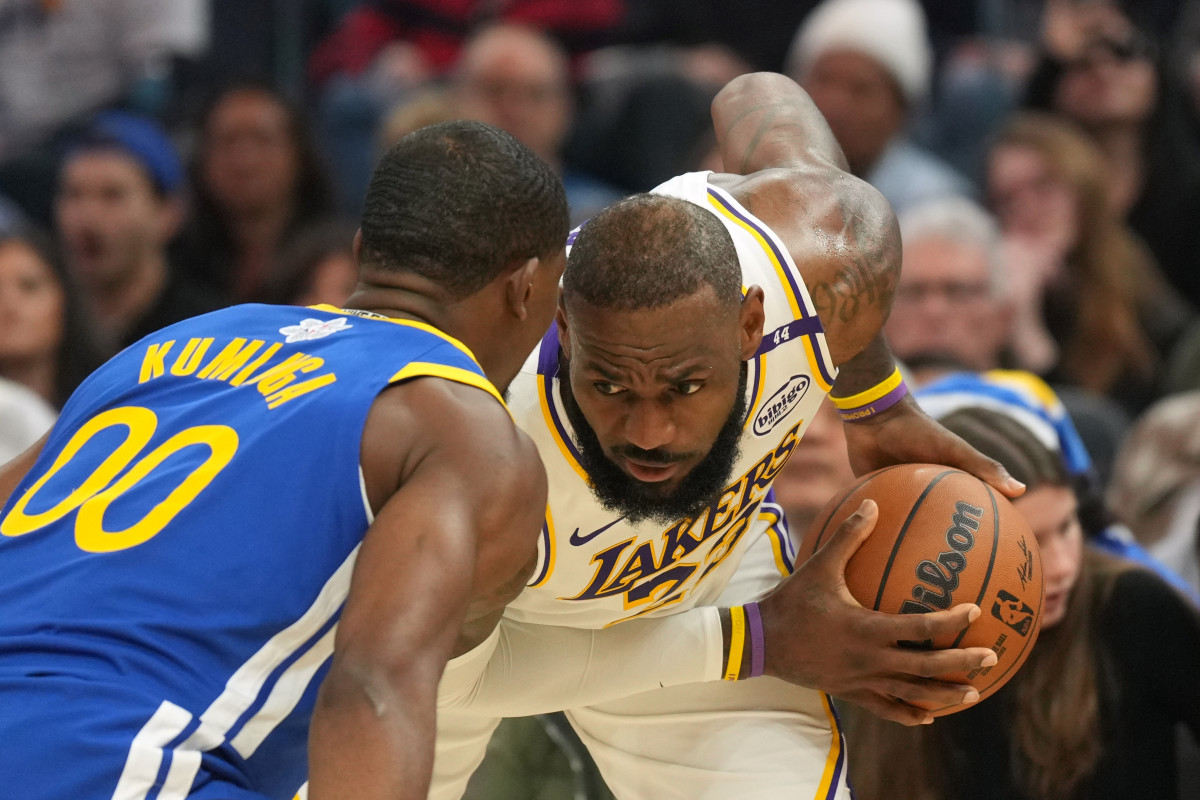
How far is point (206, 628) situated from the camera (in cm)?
211

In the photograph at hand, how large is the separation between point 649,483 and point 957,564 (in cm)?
64

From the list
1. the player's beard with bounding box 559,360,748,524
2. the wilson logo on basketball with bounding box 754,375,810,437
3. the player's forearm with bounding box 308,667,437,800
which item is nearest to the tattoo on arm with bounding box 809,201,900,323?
the wilson logo on basketball with bounding box 754,375,810,437

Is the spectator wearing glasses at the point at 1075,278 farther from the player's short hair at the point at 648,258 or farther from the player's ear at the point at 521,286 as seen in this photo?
the player's ear at the point at 521,286

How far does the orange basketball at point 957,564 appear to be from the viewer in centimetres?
304

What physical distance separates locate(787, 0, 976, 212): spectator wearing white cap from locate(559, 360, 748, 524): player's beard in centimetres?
387

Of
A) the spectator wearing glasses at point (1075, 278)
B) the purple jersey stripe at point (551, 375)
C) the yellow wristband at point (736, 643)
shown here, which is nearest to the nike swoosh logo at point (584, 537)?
the purple jersey stripe at point (551, 375)

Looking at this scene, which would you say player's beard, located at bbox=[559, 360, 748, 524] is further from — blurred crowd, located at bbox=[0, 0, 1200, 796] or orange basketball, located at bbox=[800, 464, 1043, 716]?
blurred crowd, located at bbox=[0, 0, 1200, 796]

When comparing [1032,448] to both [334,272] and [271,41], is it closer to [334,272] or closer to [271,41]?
[334,272]

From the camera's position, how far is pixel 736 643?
3268 mm

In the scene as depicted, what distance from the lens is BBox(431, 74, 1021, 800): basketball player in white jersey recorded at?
111 inches

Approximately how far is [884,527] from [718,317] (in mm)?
625

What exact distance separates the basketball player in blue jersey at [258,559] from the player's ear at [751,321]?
720 mm

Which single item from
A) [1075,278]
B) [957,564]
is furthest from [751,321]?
[1075,278]

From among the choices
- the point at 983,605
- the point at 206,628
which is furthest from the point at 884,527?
the point at 206,628
